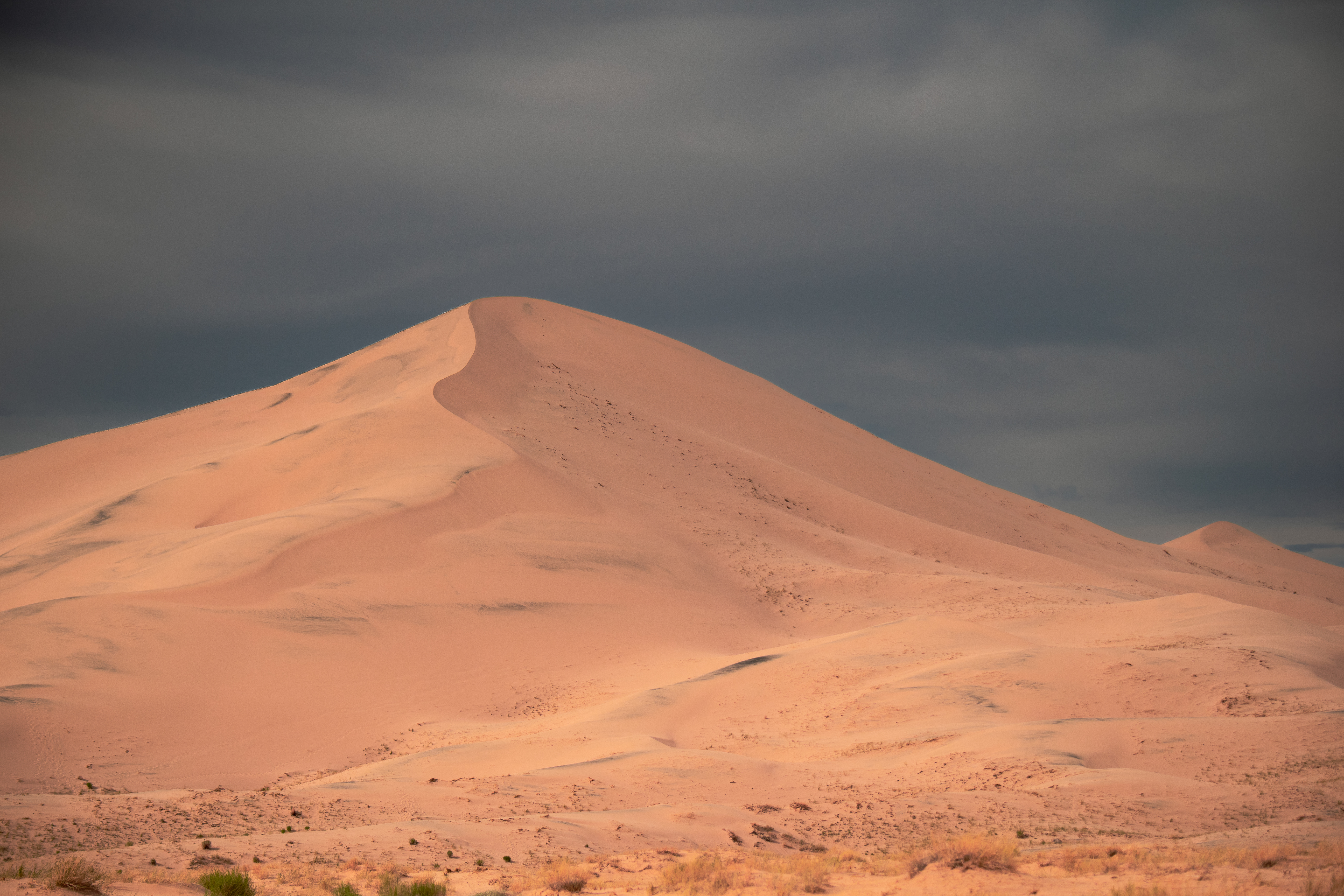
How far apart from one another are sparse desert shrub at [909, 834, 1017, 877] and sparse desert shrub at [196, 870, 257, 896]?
5845 mm

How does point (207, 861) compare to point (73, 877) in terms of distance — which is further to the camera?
point (207, 861)

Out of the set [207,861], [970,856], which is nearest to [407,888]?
[207,861]

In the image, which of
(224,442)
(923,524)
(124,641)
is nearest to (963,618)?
(923,524)

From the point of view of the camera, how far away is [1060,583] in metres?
33.8

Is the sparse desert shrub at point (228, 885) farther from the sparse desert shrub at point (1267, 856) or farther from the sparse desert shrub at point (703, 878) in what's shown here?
the sparse desert shrub at point (1267, 856)

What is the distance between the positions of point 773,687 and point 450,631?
319 inches

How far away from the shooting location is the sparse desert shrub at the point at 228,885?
755 cm

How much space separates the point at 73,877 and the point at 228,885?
1.12m

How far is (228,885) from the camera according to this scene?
757cm

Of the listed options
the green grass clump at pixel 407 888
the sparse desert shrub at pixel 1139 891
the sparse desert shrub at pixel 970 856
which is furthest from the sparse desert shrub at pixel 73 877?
the sparse desert shrub at pixel 1139 891

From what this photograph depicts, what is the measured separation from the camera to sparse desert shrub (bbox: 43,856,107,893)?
6.88 metres

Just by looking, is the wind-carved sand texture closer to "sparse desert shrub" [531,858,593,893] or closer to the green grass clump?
the green grass clump

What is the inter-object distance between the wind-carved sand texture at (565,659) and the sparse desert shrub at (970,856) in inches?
67.4

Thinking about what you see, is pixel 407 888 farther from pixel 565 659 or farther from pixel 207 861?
pixel 565 659
